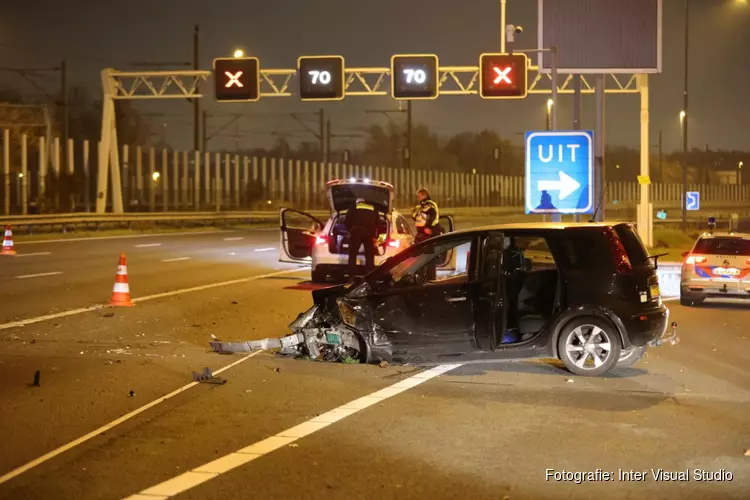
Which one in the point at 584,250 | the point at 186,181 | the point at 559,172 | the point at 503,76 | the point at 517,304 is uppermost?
the point at 503,76

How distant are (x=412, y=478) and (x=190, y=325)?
835 cm

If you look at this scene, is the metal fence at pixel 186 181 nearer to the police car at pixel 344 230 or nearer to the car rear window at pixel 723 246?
the car rear window at pixel 723 246

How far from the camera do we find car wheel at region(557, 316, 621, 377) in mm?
10188

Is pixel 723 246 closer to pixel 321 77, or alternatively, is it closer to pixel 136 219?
pixel 321 77

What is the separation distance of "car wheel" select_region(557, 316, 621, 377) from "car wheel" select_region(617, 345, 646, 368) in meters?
0.52

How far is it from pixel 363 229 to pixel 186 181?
52194mm

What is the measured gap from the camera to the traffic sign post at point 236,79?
31.7 m

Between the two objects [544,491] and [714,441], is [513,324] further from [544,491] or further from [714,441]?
[544,491]

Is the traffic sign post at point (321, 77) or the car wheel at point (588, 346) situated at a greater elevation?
the traffic sign post at point (321, 77)

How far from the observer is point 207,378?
991 centimetres

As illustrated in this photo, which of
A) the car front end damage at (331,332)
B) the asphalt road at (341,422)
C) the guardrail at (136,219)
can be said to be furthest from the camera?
the guardrail at (136,219)

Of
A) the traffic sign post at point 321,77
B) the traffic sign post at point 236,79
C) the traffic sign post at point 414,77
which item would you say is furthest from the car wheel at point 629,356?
the traffic sign post at point 236,79

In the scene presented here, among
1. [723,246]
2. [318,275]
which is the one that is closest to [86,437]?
[318,275]

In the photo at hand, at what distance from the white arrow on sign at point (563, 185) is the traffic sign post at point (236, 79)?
16031 millimetres
